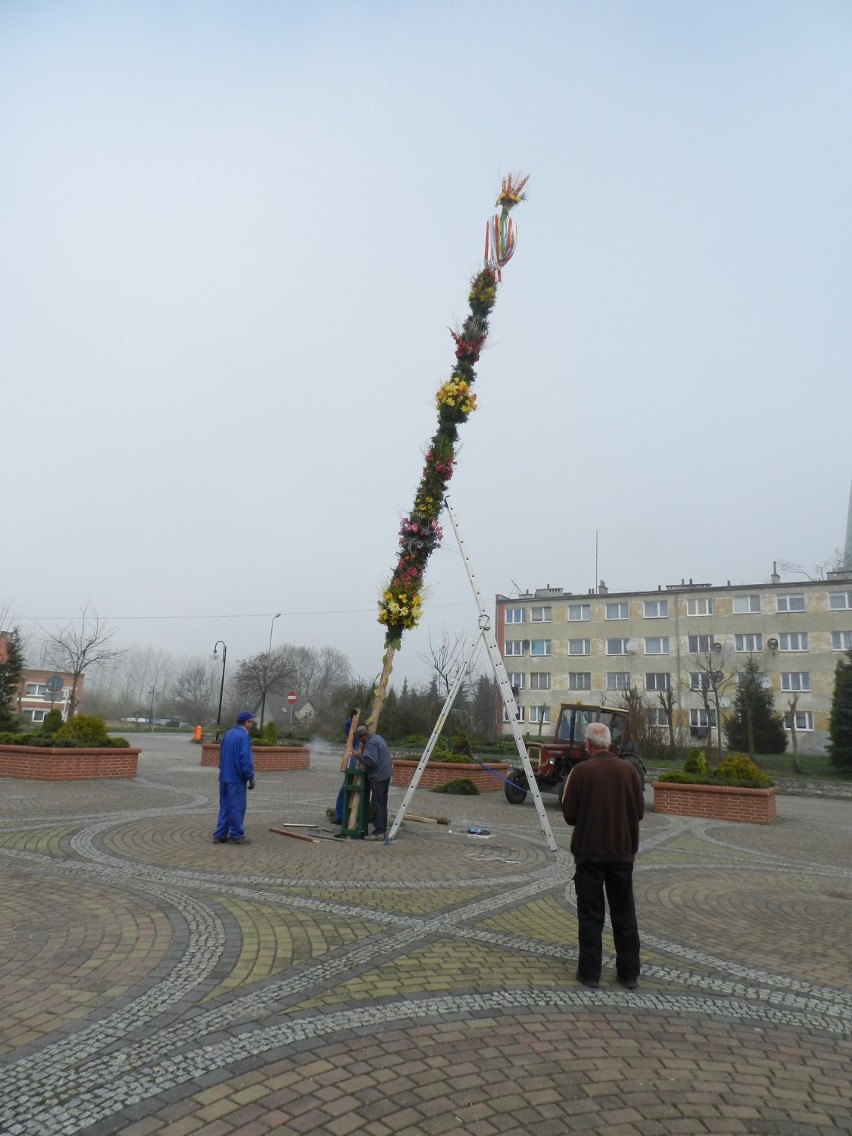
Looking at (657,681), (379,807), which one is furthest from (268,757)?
(657,681)

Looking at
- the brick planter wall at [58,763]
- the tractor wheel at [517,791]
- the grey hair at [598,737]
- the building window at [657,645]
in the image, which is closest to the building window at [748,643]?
the building window at [657,645]

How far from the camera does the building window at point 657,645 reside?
45.6 metres

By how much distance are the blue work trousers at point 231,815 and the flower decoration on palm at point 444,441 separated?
2.90m

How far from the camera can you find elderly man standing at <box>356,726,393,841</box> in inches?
393

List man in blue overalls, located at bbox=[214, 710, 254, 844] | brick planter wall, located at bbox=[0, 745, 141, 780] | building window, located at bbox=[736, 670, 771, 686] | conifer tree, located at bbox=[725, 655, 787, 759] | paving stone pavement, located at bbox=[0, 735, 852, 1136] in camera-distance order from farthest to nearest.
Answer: building window, located at bbox=[736, 670, 771, 686] → conifer tree, located at bbox=[725, 655, 787, 759] → brick planter wall, located at bbox=[0, 745, 141, 780] → man in blue overalls, located at bbox=[214, 710, 254, 844] → paving stone pavement, located at bbox=[0, 735, 852, 1136]

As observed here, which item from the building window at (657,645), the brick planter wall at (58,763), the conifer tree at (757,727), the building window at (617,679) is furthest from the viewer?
the building window at (617,679)

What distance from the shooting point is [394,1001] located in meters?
4.09

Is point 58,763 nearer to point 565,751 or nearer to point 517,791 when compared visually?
point 517,791

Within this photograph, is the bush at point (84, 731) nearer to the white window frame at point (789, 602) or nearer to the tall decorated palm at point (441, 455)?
the tall decorated palm at point (441, 455)

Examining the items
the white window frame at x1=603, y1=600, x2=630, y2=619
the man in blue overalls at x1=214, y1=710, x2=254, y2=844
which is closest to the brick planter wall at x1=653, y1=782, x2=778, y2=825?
the man in blue overalls at x1=214, y1=710, x2=254, y2=844

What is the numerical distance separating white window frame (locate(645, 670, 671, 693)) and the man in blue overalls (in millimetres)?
38872

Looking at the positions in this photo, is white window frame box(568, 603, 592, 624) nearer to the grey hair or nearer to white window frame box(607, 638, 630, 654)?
white window frame box(607, 638, 630, 654)

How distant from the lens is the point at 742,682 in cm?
3809

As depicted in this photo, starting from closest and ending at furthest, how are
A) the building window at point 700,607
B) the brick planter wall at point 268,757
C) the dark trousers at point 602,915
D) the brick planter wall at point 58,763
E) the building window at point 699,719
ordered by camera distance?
the dark trousers at point 602,915 → the brick planter wall at point 58,763 → the brick planter wall at point 268,757 → the building window at point 699,719 → the building window at point 700,607
